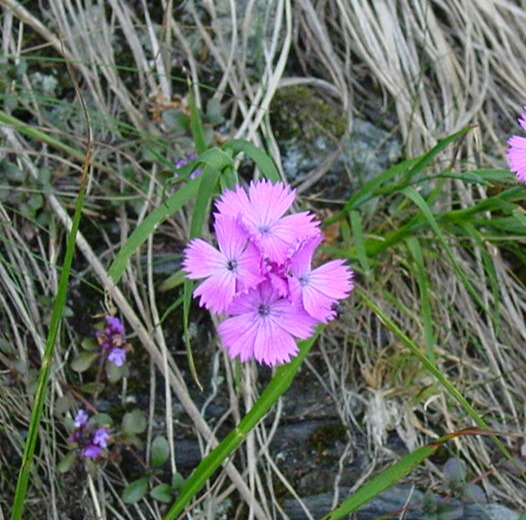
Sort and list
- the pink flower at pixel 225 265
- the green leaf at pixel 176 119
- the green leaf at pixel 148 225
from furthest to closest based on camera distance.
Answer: the green leaf at pixel 176 119 < the green leaf at pixel 148 225 < the pink flower at pixel 225 265

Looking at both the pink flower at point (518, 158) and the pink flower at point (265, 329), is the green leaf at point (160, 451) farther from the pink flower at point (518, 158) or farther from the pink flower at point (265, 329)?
the pink flower at point (518, 158)

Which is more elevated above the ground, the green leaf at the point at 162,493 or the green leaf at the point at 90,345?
the green leaf at the point at 90,345

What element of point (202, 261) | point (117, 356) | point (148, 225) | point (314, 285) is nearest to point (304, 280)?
point (314, 285)

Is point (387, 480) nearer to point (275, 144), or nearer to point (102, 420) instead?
point (102, 420)

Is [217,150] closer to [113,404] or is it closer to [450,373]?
[113,404]

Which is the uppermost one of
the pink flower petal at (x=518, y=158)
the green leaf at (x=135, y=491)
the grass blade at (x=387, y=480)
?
the pink flower petal at (x=518, y=158)

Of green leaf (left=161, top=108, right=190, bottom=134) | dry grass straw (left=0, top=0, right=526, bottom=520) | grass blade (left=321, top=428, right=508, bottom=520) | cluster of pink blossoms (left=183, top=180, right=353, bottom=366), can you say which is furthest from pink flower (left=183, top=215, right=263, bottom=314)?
green leaf (left=161, top=108, right=190, bottom=134)

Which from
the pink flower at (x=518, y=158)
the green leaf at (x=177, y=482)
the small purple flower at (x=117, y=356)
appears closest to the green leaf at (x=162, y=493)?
the green leaf at (x=177, y=482)
